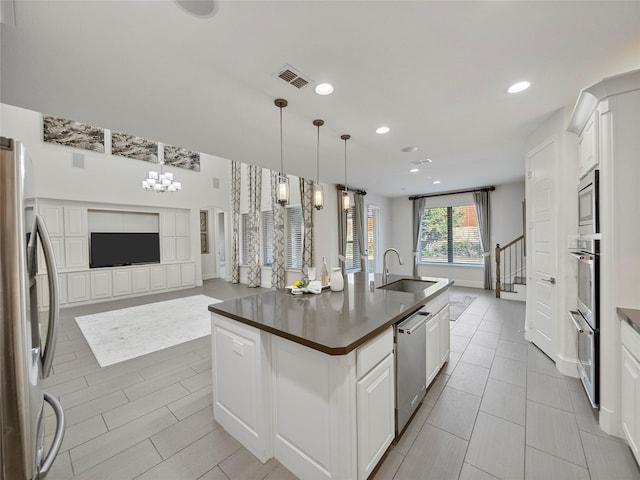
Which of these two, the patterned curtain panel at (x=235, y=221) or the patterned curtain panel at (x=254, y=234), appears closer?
the patterned curtain panel at (x=254, y=234)

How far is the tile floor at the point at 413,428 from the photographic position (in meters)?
1.54

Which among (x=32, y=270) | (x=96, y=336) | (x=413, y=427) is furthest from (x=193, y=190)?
(x=413, y=427)

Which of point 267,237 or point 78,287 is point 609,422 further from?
point 78,287

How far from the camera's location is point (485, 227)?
6.44 meters

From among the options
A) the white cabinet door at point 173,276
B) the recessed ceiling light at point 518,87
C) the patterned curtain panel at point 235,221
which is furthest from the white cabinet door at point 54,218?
the recessed ceiling light at point 518,87

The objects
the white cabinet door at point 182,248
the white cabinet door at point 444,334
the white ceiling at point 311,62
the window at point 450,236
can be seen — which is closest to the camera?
the white ceiling at point 311,62

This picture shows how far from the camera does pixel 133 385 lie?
250 cm

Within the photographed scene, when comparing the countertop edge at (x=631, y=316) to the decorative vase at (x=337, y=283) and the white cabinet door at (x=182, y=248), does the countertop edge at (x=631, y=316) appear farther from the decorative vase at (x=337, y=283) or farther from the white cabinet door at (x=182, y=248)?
the white cabinet door at (x=182, y=248)

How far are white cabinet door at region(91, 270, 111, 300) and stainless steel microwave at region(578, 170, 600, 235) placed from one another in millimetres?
8223

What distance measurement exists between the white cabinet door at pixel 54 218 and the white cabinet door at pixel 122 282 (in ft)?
4.45

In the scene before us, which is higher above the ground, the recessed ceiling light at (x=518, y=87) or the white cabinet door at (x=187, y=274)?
the recessed ceiling light at (x=518, y=87)

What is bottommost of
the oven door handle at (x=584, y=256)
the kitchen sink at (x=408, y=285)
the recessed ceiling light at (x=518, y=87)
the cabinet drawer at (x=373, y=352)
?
the cabinet drawer at (x=373, y=352)

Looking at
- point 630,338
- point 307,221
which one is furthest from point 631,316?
point 307,221

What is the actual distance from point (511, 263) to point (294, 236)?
5.43 metres
